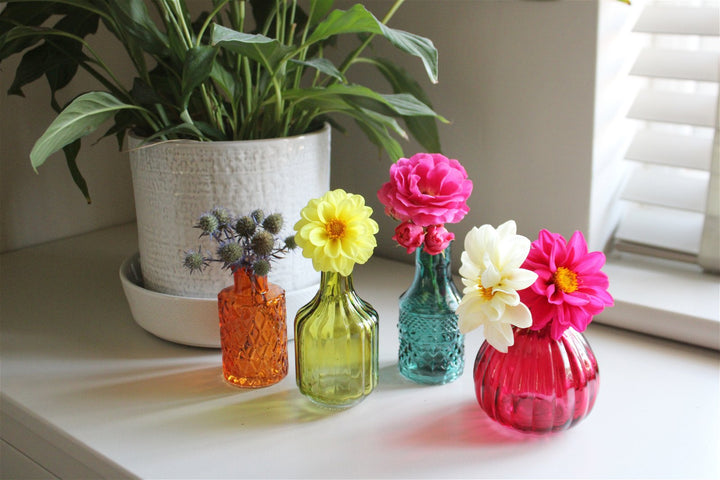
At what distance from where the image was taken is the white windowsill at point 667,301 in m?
0.79

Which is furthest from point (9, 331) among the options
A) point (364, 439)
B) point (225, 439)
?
point (364, 439)

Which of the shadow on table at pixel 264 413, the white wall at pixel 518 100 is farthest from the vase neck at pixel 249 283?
the white wall at pixel 518 100

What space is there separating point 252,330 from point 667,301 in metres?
0.46

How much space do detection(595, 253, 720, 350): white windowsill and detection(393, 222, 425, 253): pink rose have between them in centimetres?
30

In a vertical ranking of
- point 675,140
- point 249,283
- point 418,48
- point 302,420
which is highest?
point 418,48

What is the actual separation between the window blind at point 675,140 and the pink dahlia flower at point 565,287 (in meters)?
0.35

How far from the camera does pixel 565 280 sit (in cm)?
61

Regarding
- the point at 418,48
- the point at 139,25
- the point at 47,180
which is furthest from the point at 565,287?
the point at 47,180

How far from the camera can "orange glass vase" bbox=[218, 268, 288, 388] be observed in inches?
28.0

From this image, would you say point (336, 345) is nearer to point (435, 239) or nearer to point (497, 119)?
point (435, 239)

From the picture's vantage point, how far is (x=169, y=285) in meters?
0.78

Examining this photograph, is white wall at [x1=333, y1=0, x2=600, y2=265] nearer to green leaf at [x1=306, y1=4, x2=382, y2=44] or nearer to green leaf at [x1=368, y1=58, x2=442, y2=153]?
green leaf at [x1=368, y1=58, x2=442, y2=153]

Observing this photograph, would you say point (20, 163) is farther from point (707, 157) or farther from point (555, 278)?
point (707, 157)

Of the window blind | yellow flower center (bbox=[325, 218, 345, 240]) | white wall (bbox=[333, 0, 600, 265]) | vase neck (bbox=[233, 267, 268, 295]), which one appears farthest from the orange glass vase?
the window blind
